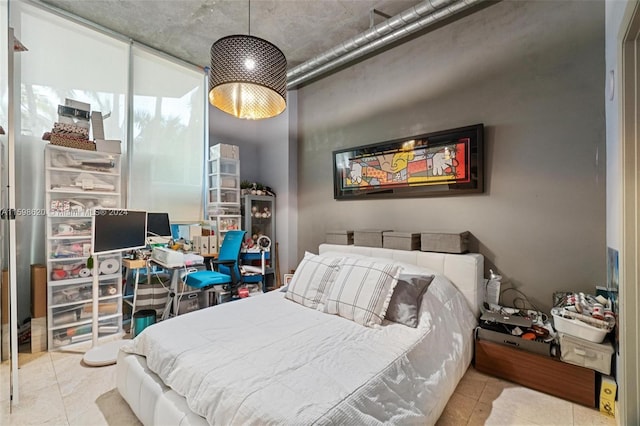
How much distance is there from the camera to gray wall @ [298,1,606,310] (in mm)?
2061

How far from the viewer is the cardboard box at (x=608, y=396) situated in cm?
166

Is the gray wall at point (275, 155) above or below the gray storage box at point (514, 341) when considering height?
above

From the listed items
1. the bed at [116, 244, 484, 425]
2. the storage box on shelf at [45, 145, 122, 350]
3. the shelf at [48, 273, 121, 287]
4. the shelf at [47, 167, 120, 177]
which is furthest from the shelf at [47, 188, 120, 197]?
the bed at [116, 244, 484, 425]

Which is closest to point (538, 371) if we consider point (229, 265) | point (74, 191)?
point (229, 265)

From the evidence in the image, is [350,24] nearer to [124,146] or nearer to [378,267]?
[378,267]

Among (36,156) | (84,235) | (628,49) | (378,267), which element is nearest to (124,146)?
(36,156)

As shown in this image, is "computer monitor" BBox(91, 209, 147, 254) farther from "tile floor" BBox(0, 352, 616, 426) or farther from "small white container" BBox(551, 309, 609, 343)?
"small white container" BBox(551, 309, 609, 343)

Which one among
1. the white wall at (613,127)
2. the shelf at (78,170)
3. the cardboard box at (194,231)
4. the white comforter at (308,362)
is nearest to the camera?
→ the white comforter at (308,362)

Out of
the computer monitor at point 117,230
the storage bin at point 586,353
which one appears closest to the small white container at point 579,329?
the storage bin at point 586,353

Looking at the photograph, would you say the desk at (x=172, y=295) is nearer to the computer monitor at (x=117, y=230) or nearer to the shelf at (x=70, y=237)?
the computer monitor at (x=117, y=230)

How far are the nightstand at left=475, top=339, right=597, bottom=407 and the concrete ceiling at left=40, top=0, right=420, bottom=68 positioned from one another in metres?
3.13

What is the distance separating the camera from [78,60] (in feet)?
10.1

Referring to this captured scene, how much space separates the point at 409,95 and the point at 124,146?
3.40m

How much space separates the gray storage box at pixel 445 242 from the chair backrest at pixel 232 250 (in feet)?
7.08
